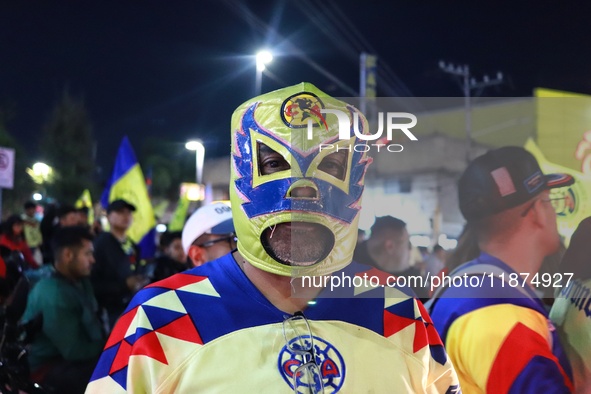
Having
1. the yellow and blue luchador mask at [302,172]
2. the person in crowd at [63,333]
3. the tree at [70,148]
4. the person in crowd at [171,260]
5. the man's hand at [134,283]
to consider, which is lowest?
the person in crowd at [63,333]

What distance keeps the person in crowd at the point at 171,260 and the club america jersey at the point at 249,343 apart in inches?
172

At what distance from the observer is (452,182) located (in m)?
1.88

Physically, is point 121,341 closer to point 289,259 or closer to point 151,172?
point 289,259

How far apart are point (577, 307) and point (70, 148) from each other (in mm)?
43849

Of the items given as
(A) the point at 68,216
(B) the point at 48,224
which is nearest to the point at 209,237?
(A) the point at 68,216

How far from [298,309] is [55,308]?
259 centimetres

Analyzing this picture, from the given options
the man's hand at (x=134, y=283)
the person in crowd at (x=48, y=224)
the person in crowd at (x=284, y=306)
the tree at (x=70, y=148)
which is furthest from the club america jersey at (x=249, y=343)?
the tree at (x=70, y=148)

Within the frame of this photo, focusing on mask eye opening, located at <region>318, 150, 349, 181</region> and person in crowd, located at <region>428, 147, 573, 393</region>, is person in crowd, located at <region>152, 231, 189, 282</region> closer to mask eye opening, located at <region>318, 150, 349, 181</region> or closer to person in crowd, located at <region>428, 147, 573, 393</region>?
person in crowd, located at <region>428, 147, 573, 393</region>

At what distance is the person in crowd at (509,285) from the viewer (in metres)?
2.04

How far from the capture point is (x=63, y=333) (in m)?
3.93

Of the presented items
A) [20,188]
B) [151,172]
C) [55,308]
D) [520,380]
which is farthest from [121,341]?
[151,172]

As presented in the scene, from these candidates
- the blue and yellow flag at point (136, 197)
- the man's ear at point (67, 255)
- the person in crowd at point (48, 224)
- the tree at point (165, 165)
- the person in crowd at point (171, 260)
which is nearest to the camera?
the man's ear at point (67, 255)

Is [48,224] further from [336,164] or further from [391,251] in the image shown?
[336,164]

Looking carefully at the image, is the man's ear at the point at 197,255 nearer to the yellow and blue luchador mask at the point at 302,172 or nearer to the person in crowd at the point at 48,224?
the yellow and blue luchador mask at the point at 302,172
